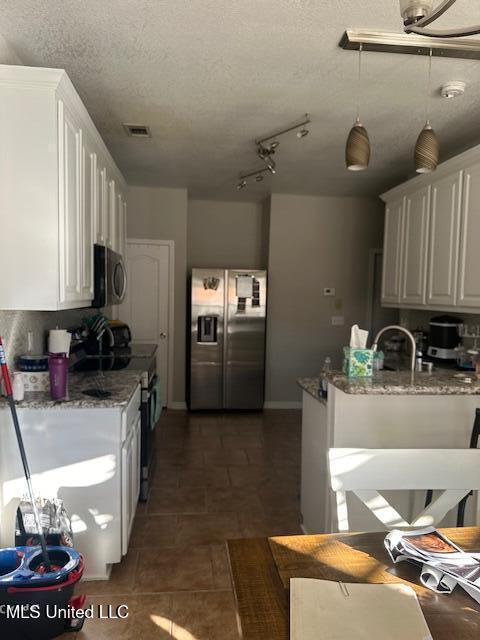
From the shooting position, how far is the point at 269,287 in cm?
554

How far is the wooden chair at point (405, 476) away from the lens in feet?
5.03

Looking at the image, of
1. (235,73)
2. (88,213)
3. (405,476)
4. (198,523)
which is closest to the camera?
(405,476)

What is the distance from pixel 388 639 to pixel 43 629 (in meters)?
1.55

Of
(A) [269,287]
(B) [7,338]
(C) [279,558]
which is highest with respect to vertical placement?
(A) [269,287]

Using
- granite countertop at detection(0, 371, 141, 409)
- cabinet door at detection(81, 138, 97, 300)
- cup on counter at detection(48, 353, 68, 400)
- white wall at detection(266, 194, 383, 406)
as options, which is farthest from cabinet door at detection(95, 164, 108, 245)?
white wall at detection(266, 194, 383, 406)

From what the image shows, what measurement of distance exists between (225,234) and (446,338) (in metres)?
3.36

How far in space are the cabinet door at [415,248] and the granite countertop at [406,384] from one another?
1.30 m

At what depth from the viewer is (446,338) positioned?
353 centimetres

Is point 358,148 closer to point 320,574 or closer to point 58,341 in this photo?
point 320,574

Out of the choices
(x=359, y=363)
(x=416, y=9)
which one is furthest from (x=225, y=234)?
(x=416, y=9)

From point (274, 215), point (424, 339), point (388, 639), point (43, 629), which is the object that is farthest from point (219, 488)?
point (274, 215)

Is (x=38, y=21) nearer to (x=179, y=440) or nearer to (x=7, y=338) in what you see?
(x=7, y=338)

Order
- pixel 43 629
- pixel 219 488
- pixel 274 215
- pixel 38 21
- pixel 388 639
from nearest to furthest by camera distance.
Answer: pixel 388 639 → pixel 43 629 → pixel 38 21 → pixel 219 488 → pixel 274 215

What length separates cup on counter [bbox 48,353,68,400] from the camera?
2.18 m
